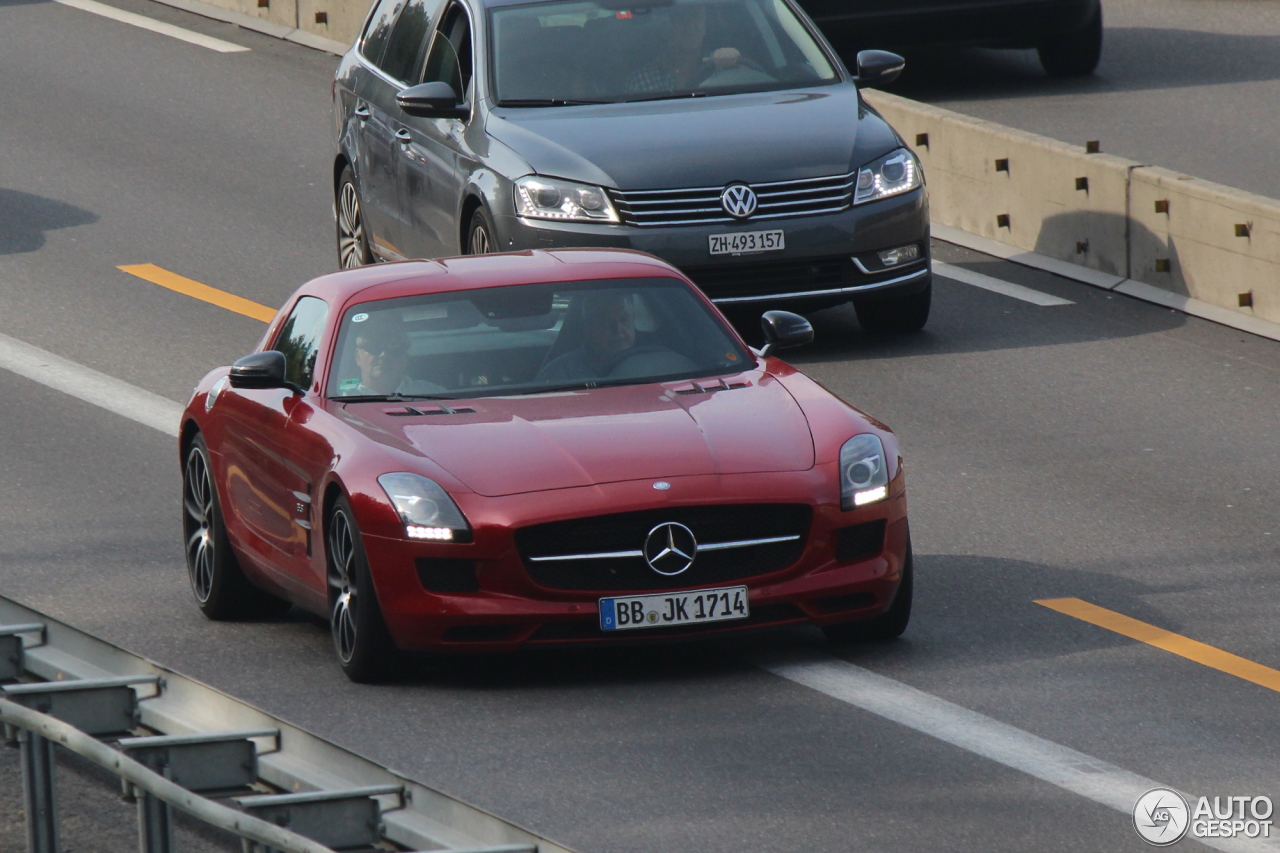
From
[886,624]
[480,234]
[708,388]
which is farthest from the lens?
[480,234]

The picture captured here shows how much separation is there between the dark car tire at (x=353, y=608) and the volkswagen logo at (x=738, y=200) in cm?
537

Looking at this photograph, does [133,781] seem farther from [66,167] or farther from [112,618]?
[66,167]

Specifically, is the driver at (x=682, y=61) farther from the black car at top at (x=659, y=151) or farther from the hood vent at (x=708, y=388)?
the hood vent at (x=708, y=388)

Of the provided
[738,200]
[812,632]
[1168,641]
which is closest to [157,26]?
[738,200]

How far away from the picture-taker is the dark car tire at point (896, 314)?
1490 centimetres

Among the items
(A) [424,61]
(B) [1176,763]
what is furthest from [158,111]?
(B) [1176,763]

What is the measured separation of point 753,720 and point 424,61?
828 centimetres

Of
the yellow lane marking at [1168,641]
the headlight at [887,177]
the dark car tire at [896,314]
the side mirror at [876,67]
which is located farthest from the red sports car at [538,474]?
the side mirror at [876,67]

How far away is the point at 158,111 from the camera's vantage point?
71.7ft

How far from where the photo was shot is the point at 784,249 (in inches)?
551

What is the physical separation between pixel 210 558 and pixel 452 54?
597 cm

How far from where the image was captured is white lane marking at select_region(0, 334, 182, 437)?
44.1 feet

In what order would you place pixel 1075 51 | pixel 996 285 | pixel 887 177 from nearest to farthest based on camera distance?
pixel 887 177
pixel 996 285
pixel 1075 51

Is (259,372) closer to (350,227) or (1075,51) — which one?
(350,227)
